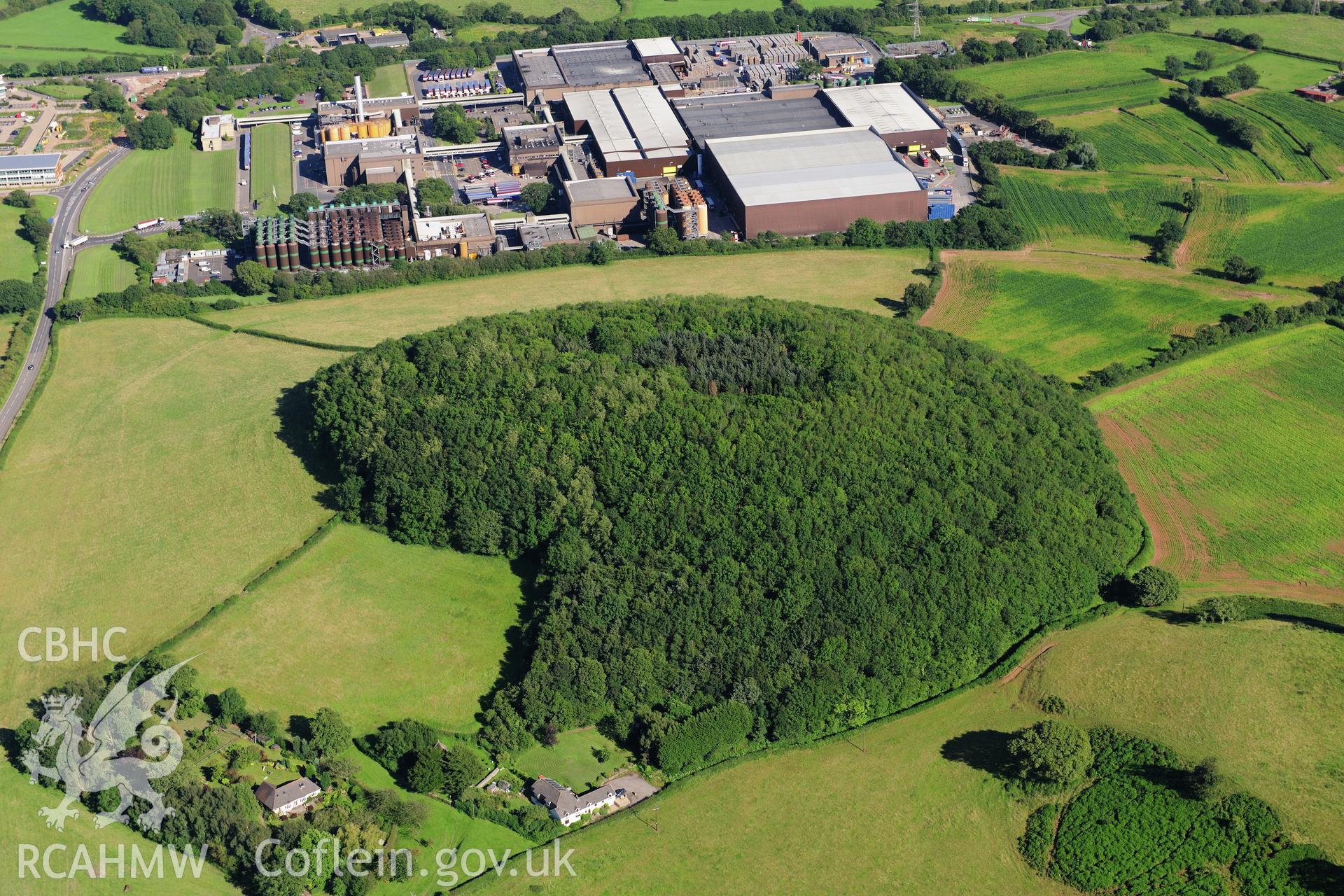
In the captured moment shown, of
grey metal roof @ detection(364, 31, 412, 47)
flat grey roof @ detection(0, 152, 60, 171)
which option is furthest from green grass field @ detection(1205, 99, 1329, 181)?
flat grey roof @ detection(0, 152, 60, 171)

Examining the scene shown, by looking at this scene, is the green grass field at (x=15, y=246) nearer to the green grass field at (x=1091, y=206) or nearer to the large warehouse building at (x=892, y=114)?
the large warehouse building at (x=892, y=114)

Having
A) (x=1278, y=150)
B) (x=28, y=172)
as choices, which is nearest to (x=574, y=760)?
(x=28, y=172)

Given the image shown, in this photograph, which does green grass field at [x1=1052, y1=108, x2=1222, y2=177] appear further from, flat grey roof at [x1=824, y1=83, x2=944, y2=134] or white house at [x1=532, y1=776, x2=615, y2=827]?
white house at [x1=532, y1=776, x2=615, y2=827]

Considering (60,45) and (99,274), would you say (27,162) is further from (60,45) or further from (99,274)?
(60,45)

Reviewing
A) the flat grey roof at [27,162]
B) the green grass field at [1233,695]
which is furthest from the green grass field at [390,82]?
the green grass field at [1233,695]

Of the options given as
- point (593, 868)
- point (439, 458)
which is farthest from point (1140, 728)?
point (439, 458)

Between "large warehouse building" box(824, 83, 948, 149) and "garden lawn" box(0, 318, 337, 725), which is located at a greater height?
"large warehouse building" box(824, 83, 948, 149)

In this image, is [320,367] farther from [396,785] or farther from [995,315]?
[995,315]
